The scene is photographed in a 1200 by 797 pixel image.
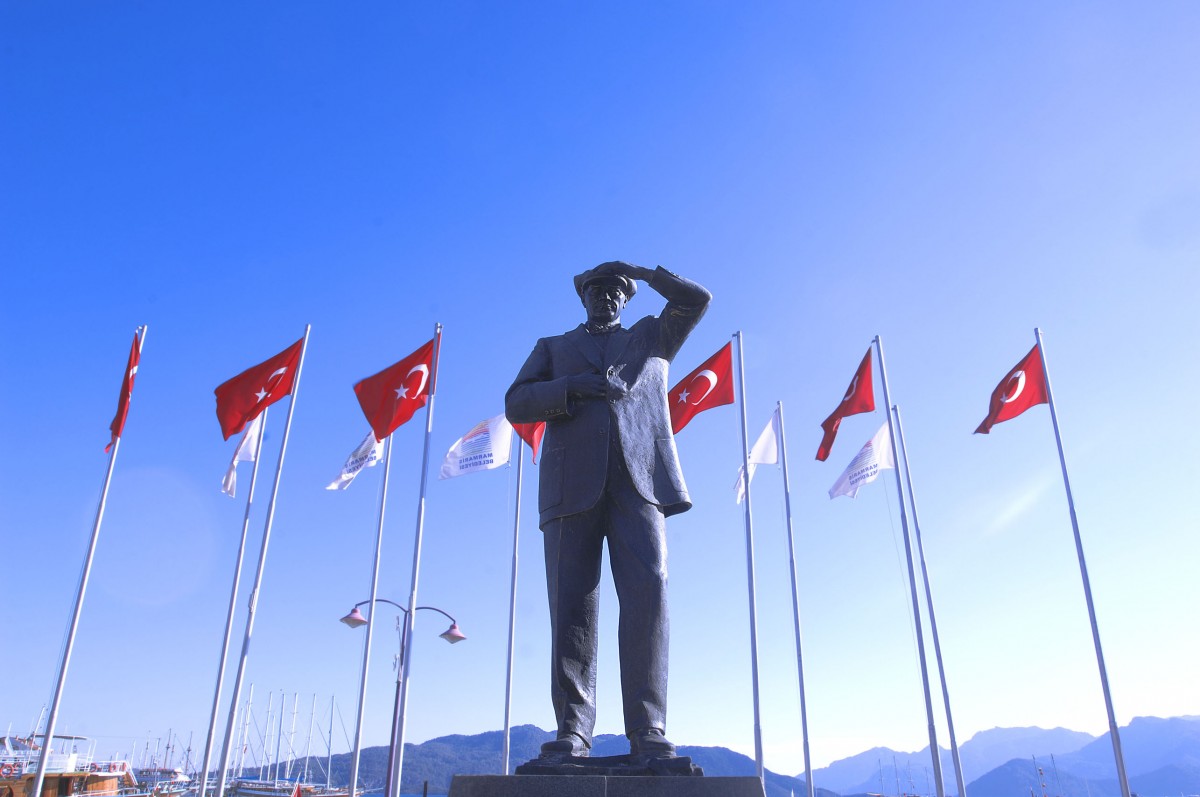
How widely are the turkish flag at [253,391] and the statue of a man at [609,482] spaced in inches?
510

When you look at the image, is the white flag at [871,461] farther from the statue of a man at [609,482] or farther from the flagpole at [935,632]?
the statue of a man at [609,482]

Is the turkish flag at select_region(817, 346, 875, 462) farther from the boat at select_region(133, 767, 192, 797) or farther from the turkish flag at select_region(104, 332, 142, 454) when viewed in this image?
the boat at select_region(133, 767, 192, 797)

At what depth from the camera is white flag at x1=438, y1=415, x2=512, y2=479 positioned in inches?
640

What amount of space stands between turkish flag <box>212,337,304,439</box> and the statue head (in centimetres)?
1302

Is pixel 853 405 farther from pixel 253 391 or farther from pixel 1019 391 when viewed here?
pixel 253 391

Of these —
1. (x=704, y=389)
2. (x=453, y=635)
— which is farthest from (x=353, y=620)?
(x=704, y=389)

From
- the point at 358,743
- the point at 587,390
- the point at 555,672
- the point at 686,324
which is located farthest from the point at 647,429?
the point at 358,743

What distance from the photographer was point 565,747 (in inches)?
134

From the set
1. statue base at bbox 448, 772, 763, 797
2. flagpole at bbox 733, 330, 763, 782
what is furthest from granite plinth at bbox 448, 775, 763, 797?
flagpole at bbox 733, 330, 763, 782

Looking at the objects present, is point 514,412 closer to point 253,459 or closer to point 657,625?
point 657,625

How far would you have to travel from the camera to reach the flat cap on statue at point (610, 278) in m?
4.52

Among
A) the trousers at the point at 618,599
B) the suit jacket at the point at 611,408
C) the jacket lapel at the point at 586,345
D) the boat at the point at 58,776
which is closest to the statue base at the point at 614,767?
the trousers at the point at 618,599

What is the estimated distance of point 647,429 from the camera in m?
4.26

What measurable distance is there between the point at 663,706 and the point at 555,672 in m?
0.54
